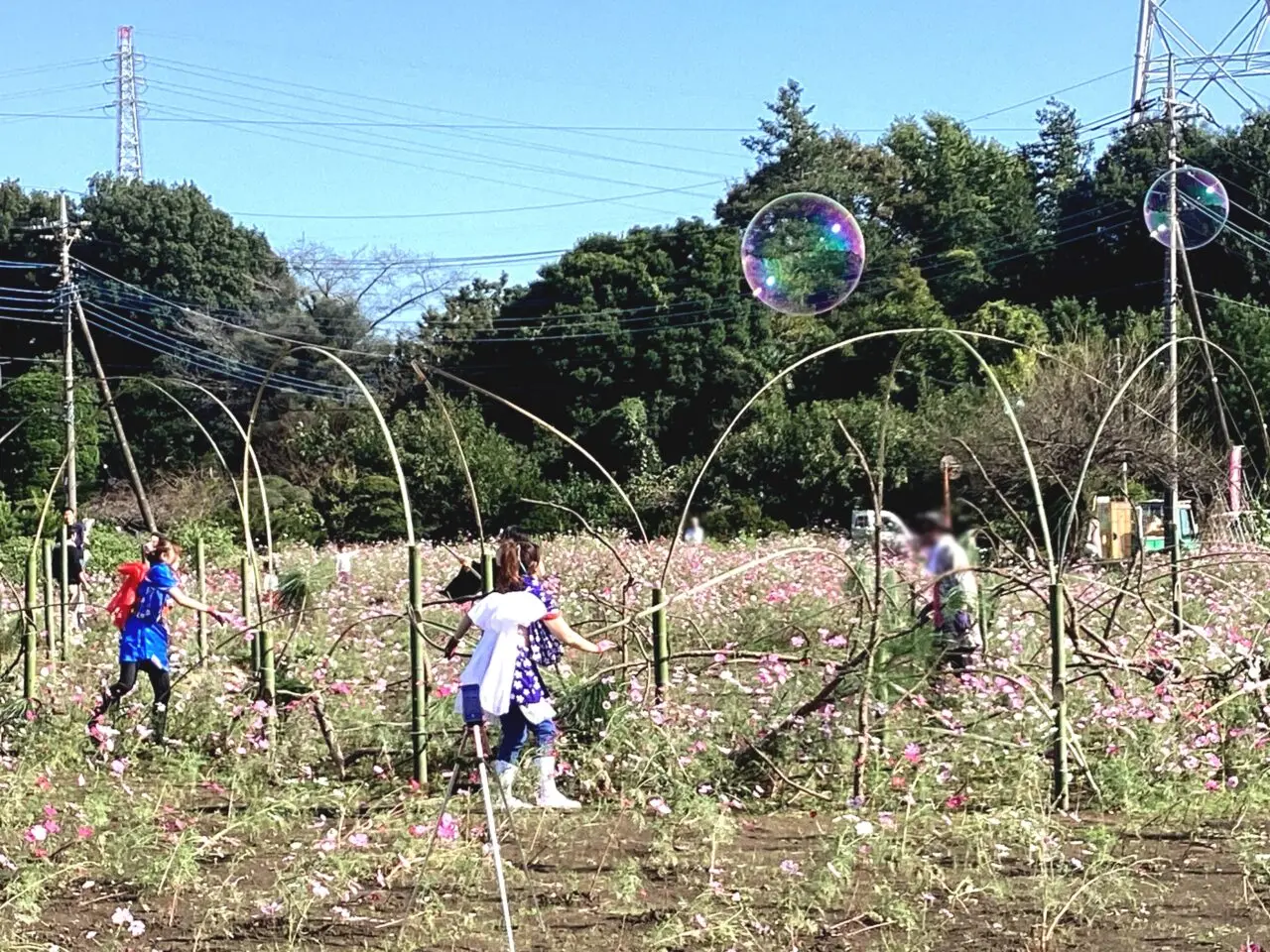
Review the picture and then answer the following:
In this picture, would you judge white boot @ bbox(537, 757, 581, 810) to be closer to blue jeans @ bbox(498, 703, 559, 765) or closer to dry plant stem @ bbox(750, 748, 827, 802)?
blue jeans @ bbox(498, 703, 559, 765)

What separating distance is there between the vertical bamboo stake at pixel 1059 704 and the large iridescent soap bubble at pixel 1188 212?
6778 mm

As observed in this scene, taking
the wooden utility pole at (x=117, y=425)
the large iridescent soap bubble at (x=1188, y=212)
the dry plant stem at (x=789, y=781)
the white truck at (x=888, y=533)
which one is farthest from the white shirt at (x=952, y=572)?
the large iridescent soap bubble at (x=1188, y=212)

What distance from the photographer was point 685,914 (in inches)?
146

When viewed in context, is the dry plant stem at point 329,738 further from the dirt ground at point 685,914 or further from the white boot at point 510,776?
the dirt ground at point 685,914

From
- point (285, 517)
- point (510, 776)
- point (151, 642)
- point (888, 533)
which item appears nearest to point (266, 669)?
point (151, 642)

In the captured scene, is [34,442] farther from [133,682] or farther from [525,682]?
[525,682]

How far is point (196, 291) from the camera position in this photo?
119ft

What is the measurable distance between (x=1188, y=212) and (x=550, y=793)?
29.5 feet

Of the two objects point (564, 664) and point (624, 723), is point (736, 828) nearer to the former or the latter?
point (624, 723)

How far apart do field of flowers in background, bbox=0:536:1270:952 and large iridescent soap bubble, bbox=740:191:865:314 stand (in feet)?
5.50

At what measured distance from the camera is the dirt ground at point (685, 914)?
11.6ft

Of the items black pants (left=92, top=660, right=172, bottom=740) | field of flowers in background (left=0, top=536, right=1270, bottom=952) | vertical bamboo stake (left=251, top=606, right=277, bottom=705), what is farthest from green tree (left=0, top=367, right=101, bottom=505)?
vertical bamboo stake (left=251, top=606, right=277, bottom=705)

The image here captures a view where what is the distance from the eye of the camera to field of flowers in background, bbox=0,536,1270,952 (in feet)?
12.2

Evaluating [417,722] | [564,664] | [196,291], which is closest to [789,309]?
[564,664]
